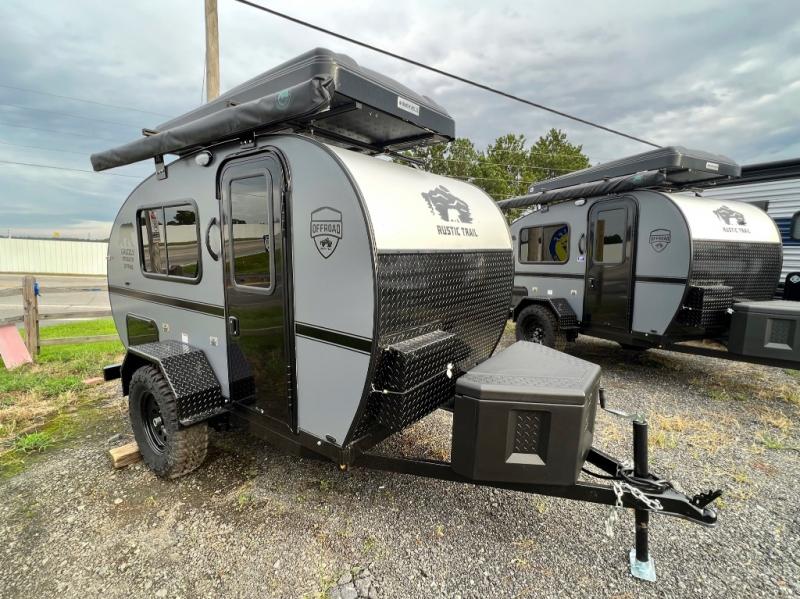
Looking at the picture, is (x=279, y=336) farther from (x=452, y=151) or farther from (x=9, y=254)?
(x=9, y=254)

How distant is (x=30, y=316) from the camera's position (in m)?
6.23

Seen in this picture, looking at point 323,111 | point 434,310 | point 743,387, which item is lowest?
point 743,387

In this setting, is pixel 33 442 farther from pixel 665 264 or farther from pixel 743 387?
pixel 743 387

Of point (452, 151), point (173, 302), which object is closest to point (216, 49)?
point (173, 302)

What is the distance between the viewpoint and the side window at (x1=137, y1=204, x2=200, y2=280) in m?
3.23

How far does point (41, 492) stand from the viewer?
3.02 meters

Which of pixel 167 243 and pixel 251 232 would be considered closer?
pixel 251 232

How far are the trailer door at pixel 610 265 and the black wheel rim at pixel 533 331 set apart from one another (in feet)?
2.33

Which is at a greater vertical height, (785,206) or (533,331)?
(785,206)

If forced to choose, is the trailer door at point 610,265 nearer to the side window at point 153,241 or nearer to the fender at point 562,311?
the fender at point 562,311

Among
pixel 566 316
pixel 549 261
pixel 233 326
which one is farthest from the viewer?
pixel 549 261

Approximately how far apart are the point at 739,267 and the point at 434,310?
4.55 m

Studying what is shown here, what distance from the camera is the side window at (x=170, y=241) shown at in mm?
3229

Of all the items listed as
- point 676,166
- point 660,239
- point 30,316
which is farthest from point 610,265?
point 30,316
